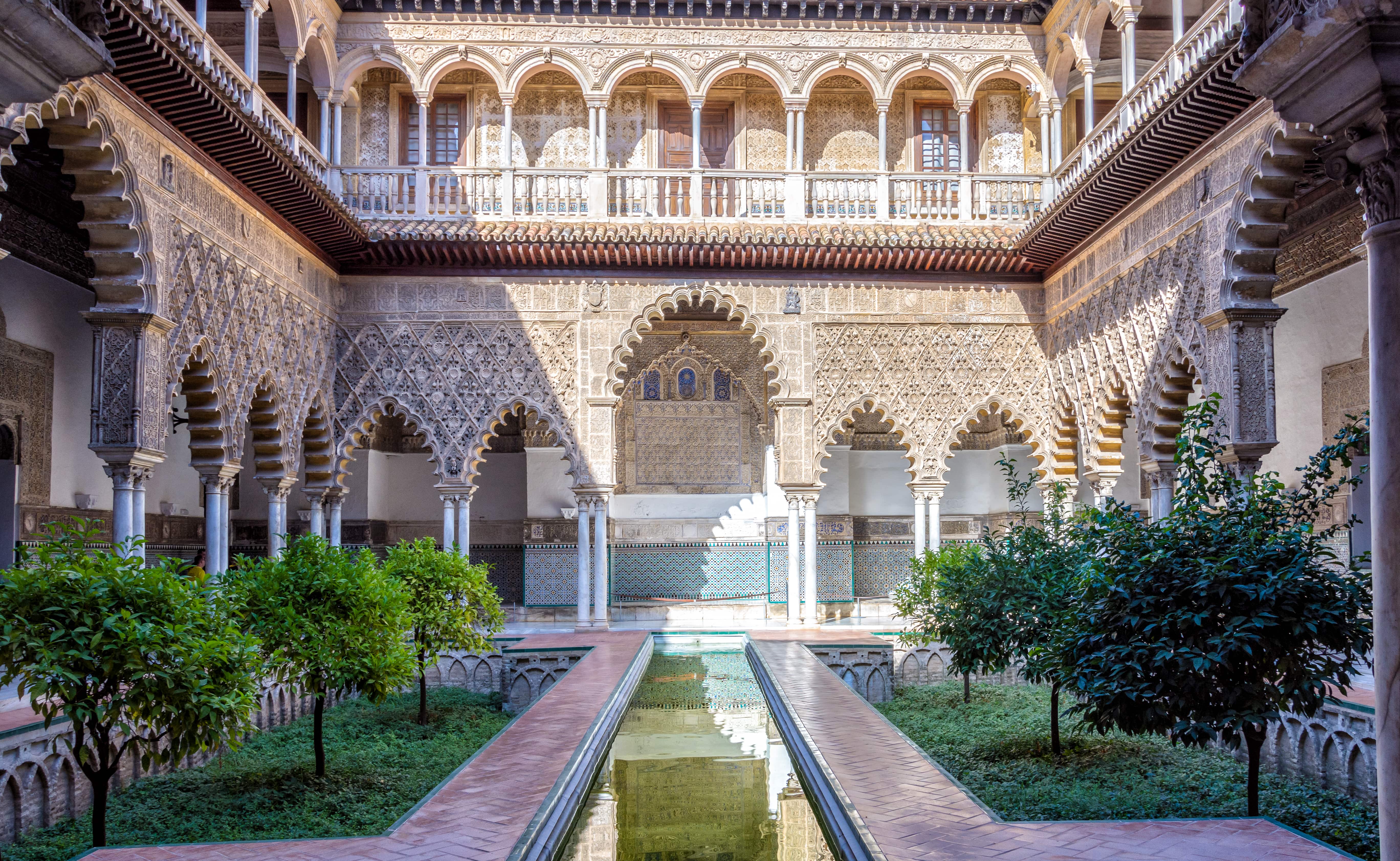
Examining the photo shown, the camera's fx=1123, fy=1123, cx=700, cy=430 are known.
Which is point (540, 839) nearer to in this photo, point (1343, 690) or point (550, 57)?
point (1343, 690)

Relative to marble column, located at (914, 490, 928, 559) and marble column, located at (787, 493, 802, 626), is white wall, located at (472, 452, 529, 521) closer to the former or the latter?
marble column, located at (787, 493, 802, 626)

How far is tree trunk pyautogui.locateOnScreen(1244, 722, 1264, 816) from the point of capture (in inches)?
194

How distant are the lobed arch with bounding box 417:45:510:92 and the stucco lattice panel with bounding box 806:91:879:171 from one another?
14.2 feet

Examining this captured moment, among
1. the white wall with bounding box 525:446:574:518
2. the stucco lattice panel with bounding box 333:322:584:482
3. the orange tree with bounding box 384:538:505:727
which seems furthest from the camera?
the white wall with bounding box 525:446:574:518

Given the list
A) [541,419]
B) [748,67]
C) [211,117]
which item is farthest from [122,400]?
[748,67]

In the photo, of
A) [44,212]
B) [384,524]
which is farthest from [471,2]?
[384,524]

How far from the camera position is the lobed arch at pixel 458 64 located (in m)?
14.6

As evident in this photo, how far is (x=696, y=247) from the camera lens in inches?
545

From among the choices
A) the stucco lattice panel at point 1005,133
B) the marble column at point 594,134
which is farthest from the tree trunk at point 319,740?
the stucco lattice panel at point 1005,133

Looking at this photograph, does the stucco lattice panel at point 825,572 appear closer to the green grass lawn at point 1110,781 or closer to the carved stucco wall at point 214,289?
the carved stucco wall at point 214,289

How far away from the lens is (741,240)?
1385 centimetres

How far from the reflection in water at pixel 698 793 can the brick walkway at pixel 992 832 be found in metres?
0.35

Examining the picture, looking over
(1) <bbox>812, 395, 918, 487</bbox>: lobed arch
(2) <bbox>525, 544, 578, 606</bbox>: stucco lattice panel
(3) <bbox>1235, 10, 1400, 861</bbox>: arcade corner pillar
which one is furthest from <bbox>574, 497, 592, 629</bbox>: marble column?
(3) <bbox>1235, 10, 1400, 861</bbox>: arcade corner pillar

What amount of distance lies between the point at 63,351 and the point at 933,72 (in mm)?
11002
